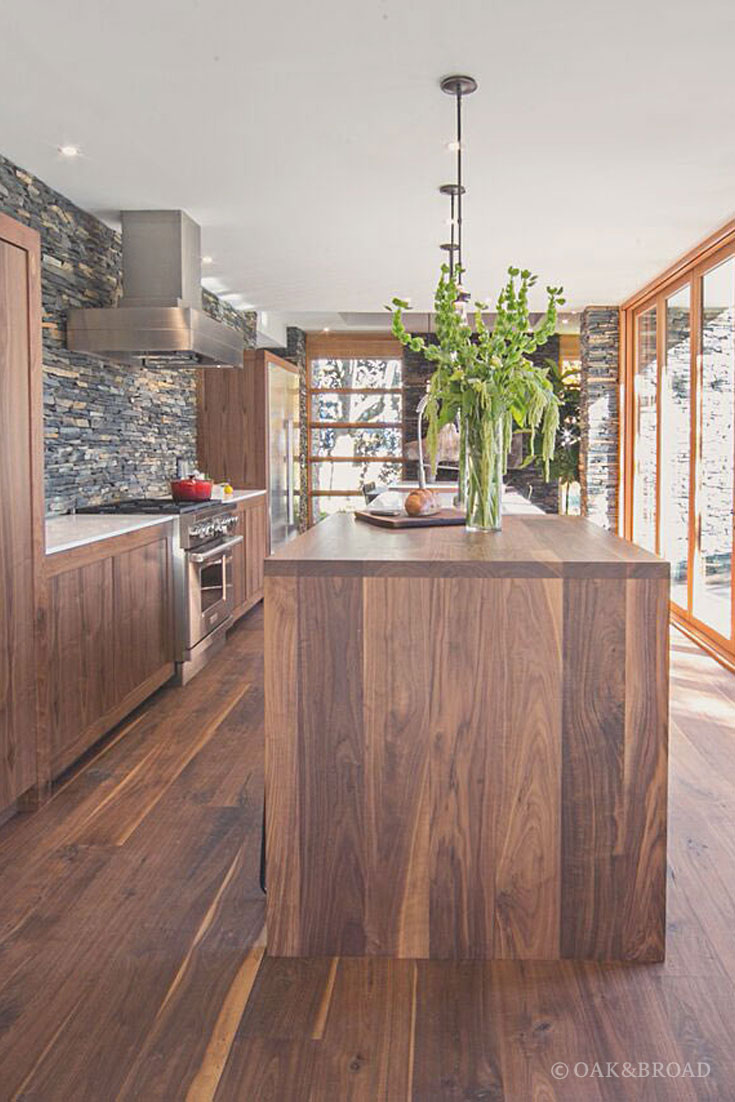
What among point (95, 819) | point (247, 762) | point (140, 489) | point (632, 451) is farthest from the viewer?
point (632, 451)

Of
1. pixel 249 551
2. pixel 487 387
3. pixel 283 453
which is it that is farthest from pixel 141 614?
pixel 283 453

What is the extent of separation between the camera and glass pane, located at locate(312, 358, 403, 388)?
39.2 ft

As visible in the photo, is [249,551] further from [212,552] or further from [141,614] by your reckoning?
[141,614]

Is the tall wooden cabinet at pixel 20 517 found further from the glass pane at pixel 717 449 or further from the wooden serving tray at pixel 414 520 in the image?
the glass pane at pixel 717 449

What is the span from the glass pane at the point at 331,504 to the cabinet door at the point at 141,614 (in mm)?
6952

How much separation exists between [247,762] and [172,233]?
3.08m

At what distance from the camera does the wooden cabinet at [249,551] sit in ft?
22.4

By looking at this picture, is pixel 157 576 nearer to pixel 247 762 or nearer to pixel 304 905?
pixel 247 762

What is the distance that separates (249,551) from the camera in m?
7.19

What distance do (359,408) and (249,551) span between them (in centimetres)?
511

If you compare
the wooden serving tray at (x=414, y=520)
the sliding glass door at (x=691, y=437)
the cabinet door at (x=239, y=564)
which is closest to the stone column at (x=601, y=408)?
the sliding glass door at (x=691, y=437)

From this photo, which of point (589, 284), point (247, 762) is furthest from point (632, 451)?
point (247, 762)

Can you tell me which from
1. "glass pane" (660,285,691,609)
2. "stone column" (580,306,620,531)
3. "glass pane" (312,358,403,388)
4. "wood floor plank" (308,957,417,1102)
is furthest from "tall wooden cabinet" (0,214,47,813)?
"glass pane" (312,358,403,388)

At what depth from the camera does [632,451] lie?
8625 mm
